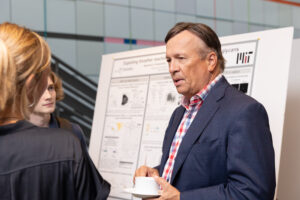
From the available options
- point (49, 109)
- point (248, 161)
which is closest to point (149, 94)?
point (49, 109)

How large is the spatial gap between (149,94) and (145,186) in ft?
4.89

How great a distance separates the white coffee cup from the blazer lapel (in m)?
0.17

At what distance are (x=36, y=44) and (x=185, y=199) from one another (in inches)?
37.1

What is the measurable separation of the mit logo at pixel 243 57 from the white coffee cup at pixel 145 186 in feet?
3.72

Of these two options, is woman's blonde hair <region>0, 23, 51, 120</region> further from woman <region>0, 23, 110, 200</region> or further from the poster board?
the poster board

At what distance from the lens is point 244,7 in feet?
18.6

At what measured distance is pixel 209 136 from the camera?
1683 mm

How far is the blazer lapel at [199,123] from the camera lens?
1725 millimetres

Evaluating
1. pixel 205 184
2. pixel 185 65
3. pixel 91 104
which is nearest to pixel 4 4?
pixel 91 104

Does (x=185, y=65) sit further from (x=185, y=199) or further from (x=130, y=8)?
(x=130, y=8)

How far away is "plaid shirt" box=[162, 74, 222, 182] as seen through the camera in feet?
6.09

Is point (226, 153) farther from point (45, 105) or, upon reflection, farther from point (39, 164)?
point (45, 105)

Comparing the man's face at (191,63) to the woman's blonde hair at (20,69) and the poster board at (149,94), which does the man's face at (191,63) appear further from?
the woman's blonde hair at (20,69)

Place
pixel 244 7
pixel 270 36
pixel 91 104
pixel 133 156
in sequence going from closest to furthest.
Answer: pixel 270 36
pixel 133 156
pixel 91 104
pixel 244 7
